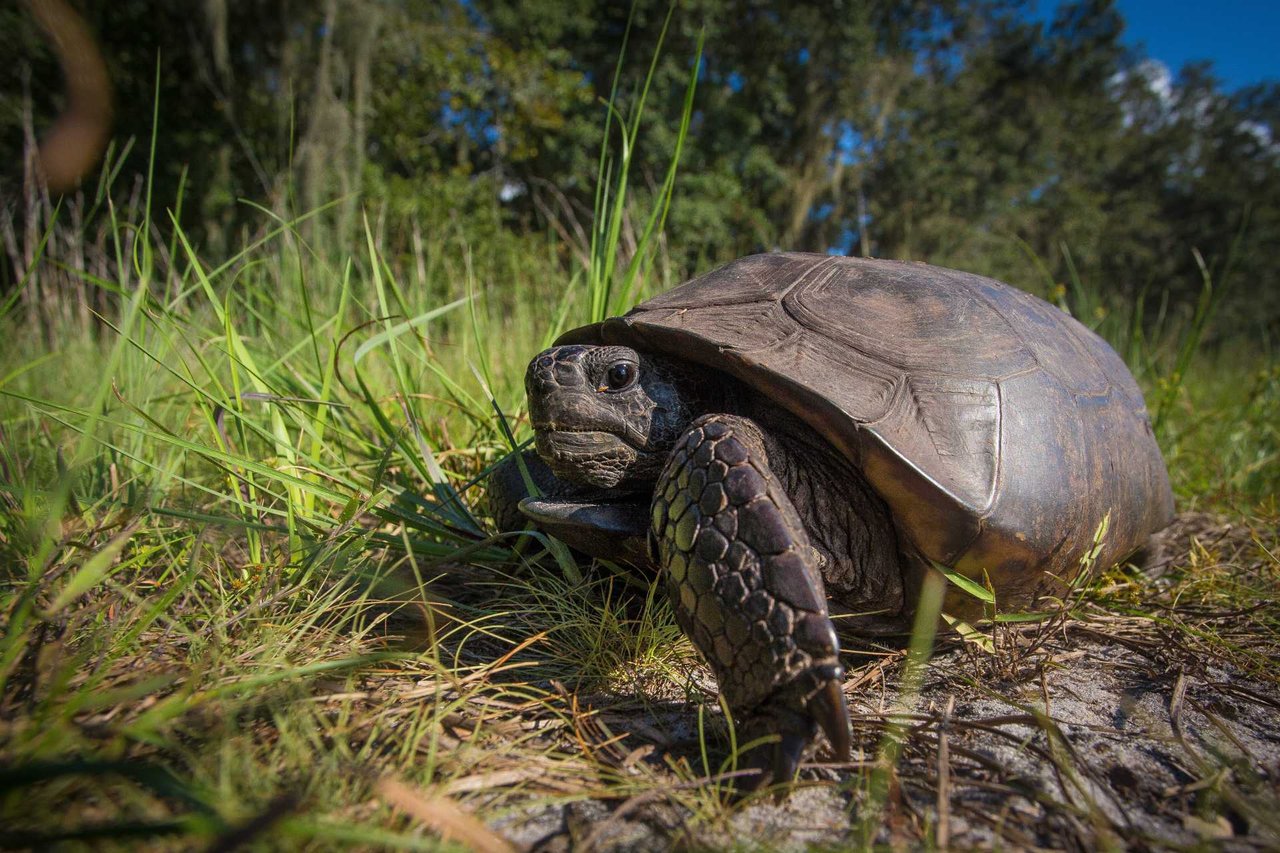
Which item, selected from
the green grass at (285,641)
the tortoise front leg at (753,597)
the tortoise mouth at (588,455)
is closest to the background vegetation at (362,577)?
the green grass at (285,641)

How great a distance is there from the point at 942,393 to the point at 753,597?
62 cm

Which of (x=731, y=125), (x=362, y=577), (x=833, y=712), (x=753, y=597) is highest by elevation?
(x=731, y=125)

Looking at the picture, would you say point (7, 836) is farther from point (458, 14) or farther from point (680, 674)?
point (458, 14)

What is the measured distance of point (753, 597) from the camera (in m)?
1.04

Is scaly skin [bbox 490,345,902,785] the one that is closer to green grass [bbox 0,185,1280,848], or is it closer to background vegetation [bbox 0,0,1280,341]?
green grass [bbox 0,185,1280,848]

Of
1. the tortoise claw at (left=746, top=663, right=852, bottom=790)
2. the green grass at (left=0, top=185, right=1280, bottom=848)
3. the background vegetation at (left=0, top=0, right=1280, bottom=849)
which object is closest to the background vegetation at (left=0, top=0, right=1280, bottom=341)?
the background vegetation at (left=0, top=0, right=1280, bottom=849)

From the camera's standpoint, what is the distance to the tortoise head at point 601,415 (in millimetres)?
1431

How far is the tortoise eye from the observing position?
148 cm

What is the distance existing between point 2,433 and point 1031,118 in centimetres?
2662

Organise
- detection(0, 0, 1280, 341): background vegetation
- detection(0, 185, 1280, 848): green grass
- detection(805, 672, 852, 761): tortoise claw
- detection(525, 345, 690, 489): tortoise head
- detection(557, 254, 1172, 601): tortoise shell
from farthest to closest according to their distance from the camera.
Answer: detection(0, 0, 1280, 341): background vegetation, detection(525, 345, 690, 489): tortoise head, detection(557, 254, 1172, 601): tortoise shell, detection(805, 672, 852, 761): tortoise claw, detection(0, 185, 1280, 848): green grass

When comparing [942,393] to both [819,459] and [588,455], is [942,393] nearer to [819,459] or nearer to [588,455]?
[819,459]

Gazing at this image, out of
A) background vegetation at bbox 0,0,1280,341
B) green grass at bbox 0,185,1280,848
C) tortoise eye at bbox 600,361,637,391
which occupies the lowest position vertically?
green grass at bbox 0,185,1280,848

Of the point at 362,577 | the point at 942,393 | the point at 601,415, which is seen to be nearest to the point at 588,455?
the point at 601,415

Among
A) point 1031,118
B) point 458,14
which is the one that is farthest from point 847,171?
point 458,14
